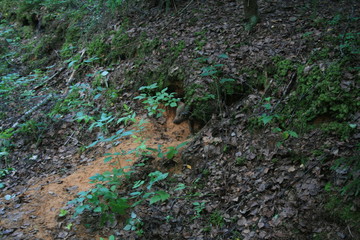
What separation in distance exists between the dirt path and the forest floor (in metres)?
0.02

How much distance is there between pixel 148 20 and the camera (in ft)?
25.1

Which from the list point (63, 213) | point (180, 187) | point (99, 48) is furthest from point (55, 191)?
point (99, 48)

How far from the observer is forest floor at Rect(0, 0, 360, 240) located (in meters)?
3.50

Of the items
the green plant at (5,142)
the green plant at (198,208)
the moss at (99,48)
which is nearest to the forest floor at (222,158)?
the green plant at (198,208)

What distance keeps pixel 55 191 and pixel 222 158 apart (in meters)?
2.71

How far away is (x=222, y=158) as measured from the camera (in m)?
4.53

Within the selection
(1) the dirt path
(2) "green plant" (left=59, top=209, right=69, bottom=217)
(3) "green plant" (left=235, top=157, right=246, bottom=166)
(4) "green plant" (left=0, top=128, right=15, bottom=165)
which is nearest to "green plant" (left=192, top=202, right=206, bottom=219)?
(3) "green plant" (left=235, top=157, right=246, bottom=166)

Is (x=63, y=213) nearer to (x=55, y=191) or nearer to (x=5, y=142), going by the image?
(x=55, y=191)

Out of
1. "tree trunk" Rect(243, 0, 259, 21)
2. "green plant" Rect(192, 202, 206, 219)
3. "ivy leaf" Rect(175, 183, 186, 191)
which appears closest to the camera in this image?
"green plant" Rect(192, 202, 206, 219)

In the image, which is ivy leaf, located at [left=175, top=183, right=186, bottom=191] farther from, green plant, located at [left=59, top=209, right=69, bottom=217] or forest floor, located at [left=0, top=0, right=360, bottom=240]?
green plant, located at [left=59, top=209, right=69, bottom=217]

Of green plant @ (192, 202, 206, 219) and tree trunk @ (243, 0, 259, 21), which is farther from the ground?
tree trunk @ (243, 0, 259, 21)

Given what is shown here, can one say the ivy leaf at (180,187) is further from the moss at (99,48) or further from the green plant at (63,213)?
the moss at (99,48)

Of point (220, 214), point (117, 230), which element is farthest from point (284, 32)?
point (117, 230)

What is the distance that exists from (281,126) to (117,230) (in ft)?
8.79
